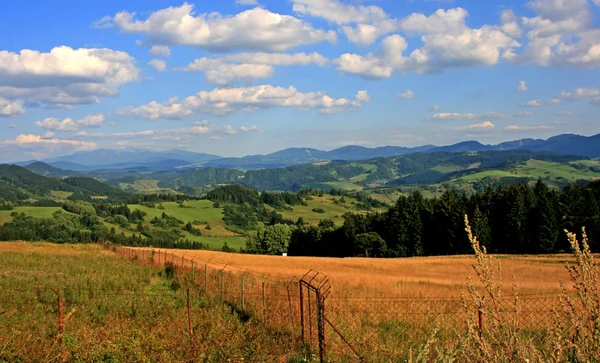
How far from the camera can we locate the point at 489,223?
7494 cm

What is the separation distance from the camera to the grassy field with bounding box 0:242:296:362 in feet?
37.7

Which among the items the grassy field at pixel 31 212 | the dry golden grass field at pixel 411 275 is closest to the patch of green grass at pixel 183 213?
the grassy field at pixel 31 212

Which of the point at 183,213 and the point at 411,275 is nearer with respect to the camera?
the point at 411,275

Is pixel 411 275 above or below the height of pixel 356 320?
below

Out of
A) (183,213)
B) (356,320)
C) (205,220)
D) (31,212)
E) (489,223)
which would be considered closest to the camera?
(356,320)

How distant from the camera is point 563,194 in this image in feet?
236

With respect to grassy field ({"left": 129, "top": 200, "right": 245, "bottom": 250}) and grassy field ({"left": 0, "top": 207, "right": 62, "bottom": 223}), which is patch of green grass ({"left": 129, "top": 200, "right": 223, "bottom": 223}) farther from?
grassy field ({"left": 0, "top": 207, "right": 62, "bottom": 223})

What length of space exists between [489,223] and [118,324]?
7135 cm

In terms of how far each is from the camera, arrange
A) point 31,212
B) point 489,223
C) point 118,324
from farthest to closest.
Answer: point 31,212 → point 489,223 → point 118,324

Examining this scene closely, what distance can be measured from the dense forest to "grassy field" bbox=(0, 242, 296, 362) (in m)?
56.7

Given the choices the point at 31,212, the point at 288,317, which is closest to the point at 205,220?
the point at 31,212

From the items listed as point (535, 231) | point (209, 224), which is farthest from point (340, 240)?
point (209, 224)

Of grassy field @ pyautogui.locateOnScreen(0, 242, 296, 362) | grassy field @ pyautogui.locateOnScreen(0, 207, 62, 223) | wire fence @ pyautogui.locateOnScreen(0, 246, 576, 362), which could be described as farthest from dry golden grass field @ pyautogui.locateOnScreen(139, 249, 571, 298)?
grassy field @ pyautogui.locateOnScreen(0, 207, 62, 223)

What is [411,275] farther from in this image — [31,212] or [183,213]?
[183,213]
